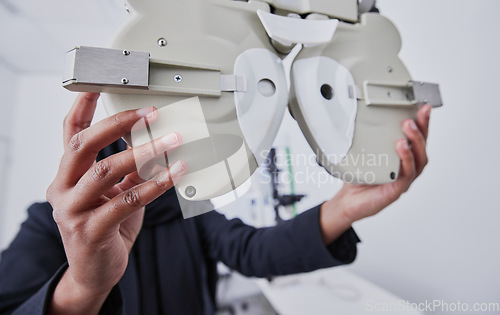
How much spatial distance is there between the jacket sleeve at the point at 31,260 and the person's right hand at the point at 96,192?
0.11m

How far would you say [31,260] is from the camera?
1.22ft

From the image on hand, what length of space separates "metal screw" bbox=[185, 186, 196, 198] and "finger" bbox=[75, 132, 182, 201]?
0.04m

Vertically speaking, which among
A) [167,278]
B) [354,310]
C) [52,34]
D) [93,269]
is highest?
[52,34]

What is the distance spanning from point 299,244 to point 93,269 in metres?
0.34

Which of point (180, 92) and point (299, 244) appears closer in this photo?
point (180, 92)

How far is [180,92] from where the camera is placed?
221 millimetres

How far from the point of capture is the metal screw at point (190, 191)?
0.22 metres

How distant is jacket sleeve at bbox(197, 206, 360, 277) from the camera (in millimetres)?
451

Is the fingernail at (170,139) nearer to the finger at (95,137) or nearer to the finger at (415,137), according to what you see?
the finger at (95,137)

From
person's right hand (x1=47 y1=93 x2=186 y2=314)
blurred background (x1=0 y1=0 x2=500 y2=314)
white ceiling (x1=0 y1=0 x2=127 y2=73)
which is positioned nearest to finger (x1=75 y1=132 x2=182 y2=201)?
person's right hand (x1=47 y1=93 x2=186 y2=314)

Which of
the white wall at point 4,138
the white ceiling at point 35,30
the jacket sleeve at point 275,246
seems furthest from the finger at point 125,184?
the white wall at point 4,138

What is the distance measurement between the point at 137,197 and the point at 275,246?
1.21 ft

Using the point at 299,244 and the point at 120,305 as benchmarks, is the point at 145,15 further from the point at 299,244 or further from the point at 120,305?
the point at 299,244

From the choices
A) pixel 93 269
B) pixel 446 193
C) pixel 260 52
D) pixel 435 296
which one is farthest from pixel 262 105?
pixel 435 296
